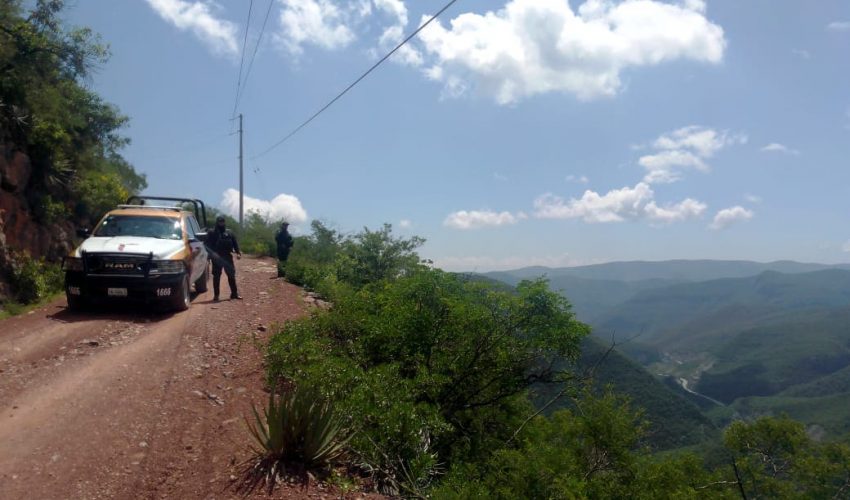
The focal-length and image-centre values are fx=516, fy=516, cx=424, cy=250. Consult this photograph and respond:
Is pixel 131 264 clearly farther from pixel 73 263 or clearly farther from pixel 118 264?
pixel 73 263

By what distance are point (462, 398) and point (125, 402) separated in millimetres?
4441

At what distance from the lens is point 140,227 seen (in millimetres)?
9844

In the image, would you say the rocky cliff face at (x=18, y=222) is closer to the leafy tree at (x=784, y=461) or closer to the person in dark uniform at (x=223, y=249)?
the person in dark uniform at (x=223, y=249)

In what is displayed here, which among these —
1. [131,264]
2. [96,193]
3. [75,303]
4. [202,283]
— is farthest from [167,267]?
[96,193]

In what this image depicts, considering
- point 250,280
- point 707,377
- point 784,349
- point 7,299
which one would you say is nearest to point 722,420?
point 707,377

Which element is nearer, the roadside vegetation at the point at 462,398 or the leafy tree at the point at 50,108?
the roadside vegetation at the point at 462,398

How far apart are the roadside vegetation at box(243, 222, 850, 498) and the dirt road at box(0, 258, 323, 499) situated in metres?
0.57

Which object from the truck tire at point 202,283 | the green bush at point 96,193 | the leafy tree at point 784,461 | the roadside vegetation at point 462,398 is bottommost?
the leafy tree at point 784,461

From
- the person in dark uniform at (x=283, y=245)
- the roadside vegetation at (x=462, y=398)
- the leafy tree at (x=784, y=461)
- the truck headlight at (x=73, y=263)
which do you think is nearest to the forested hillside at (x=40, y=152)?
the truck headlight at (x=73, y=263)

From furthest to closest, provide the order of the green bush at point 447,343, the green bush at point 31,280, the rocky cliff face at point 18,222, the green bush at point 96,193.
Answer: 1. the green bush at point 96,193
2. the rocky cliff face at point 18,222
3. the green bush at point 31,280
4. the green bush at point 447,343

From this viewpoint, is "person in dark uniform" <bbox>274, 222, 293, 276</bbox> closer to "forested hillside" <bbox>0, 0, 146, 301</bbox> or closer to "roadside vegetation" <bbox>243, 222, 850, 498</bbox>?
"forested hillside" <bbox>0, 0, 146, 301</bbox>

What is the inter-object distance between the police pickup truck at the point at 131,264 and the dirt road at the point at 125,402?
0.41 metres

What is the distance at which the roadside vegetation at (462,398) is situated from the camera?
5207 millimetres

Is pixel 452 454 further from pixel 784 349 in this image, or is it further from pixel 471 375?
pixel 784 349
